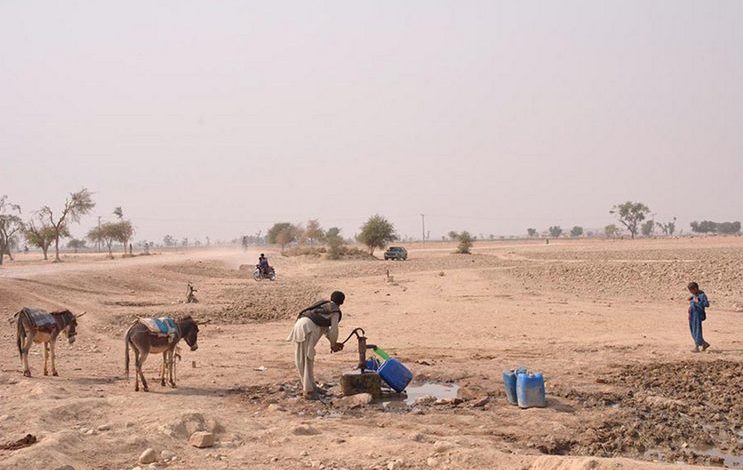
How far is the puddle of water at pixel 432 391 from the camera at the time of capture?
11.0 m

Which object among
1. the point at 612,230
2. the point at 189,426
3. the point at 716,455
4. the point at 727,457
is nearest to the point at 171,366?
the point at 189,426

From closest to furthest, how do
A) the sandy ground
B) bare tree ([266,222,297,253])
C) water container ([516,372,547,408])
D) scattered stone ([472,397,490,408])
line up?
1. the sandy ground
2. water container ([516,372,547,408])
3. scattered stone ([472,397,490,408])
4. bare tree ([266,222,297,253])

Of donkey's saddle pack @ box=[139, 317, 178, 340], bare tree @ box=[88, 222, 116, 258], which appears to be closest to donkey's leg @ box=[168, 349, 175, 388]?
donkey's saddle pack @ box=[139, 317, 178, 340]

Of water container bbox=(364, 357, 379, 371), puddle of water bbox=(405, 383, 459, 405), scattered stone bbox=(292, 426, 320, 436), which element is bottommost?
puddle of water bbox=(405, 383, 459, 405)

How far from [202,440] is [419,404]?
351 cm

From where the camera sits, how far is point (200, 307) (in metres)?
24.2

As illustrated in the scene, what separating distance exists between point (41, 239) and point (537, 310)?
62.9 m

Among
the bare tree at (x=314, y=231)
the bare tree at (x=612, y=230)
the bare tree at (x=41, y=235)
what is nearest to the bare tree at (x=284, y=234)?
the bare tree at (x=314, y=231)

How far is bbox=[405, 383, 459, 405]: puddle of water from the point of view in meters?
11.0

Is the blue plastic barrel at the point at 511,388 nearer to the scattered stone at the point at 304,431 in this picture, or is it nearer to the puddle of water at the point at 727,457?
the puddle of water at the point at 727,457

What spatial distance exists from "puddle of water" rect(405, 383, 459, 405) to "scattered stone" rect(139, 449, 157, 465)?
13.9 ft

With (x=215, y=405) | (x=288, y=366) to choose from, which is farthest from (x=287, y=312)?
(x=215, y=405)

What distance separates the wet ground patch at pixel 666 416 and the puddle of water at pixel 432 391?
171 centimetres

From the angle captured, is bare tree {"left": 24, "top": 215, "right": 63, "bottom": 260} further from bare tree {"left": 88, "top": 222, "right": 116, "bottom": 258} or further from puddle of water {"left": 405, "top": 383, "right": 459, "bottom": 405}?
puddle of water {"left": 405, "top": 383, "right": 459, "bottom": 405}
